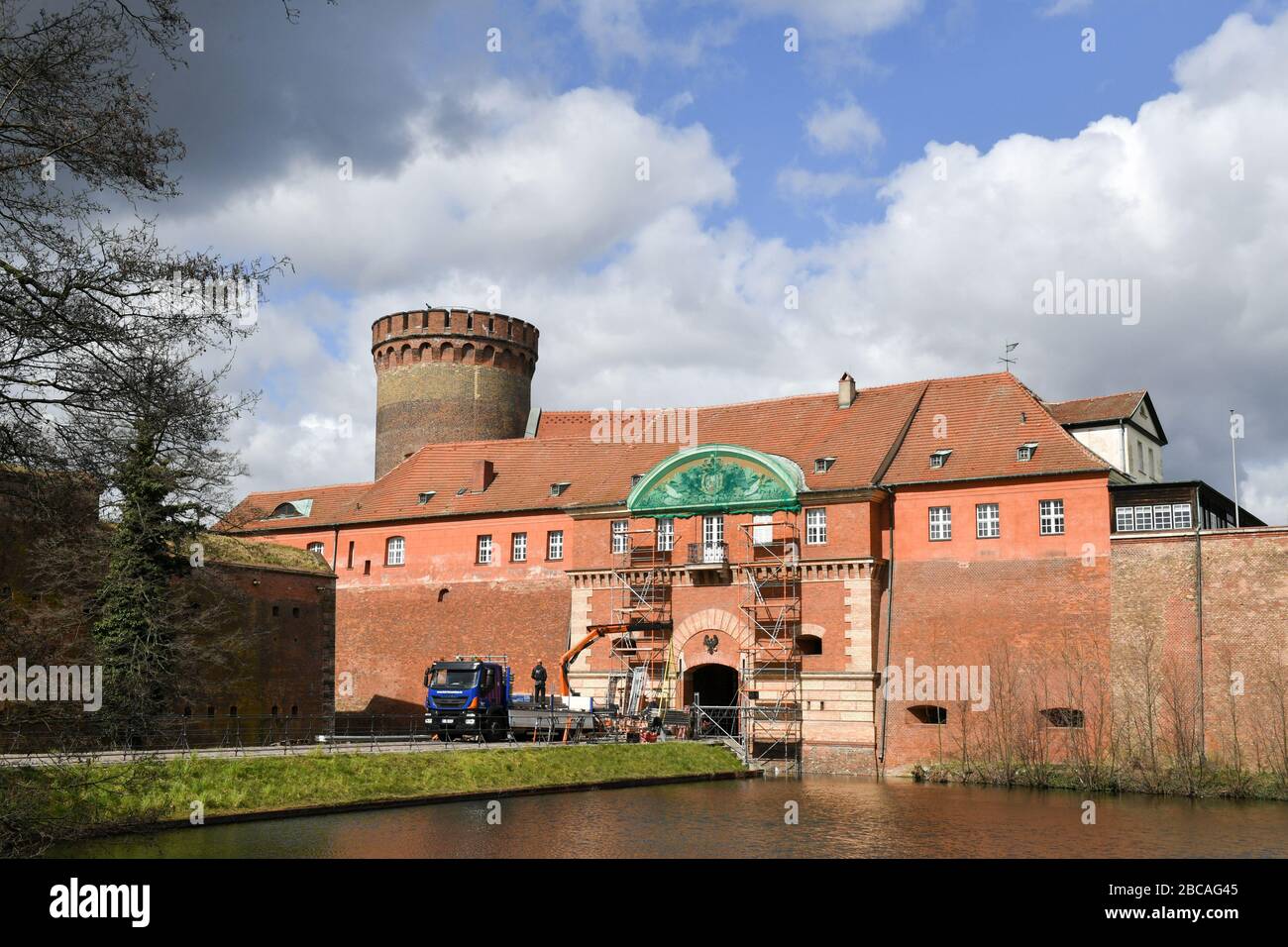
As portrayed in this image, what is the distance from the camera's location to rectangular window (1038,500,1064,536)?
35750 millimetres

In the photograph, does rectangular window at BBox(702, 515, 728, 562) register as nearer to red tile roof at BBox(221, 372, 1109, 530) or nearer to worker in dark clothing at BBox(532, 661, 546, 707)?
red tile roof at BBox(221, 372, 1109, 530)

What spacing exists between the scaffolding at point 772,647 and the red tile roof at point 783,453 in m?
2.35

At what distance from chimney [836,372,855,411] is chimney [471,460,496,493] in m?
13.5

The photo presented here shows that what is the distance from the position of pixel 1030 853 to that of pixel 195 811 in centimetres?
1345

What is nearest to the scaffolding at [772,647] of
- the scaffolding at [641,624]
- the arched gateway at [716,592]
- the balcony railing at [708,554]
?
the arched gateway at [716,592]

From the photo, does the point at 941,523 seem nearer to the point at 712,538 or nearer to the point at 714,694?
the point at 712,538

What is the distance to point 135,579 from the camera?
97.7 feet

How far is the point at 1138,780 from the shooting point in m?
31.7

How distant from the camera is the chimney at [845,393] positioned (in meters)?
43.3

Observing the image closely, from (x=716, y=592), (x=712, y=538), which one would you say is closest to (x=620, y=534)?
(x=712, y=538)

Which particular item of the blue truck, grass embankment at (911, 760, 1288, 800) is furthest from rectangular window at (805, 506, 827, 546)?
the blue truck

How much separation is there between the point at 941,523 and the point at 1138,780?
30.4 feet
